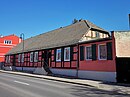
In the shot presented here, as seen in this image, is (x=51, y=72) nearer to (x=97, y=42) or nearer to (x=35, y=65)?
(x=35, y=65)

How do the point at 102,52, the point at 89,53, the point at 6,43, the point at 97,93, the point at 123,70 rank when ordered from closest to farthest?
the point at 97,93, the point at 123,70, the point at 102,52, the point at 89,53, the point at 6,43

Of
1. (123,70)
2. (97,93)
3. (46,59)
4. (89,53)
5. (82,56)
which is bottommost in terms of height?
(97,93)

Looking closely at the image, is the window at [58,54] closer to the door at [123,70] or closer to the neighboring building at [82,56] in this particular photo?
the neighboring building at [82,56]

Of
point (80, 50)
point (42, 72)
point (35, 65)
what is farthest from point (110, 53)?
point (35, 65)

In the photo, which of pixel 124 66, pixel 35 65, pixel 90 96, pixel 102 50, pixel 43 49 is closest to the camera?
pixel 90 96

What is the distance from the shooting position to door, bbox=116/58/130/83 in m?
16.7

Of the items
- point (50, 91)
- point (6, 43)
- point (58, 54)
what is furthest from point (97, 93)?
point (6, 43)

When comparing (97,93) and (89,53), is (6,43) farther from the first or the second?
(97,93)

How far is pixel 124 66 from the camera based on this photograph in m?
17.0

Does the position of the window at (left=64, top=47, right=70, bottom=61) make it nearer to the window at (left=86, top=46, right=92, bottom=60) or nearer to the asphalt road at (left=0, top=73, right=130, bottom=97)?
the window at (left=86, top=46, right=92, bottom=60)

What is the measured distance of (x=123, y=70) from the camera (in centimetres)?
1708

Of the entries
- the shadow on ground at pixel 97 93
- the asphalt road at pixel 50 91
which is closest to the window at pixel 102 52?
the asphalt road at pixel 50 91

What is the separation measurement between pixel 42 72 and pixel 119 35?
13543mm

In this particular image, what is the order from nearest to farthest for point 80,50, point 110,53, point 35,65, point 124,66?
point 124,66
point 110,53
point 80,50
point 35,65
